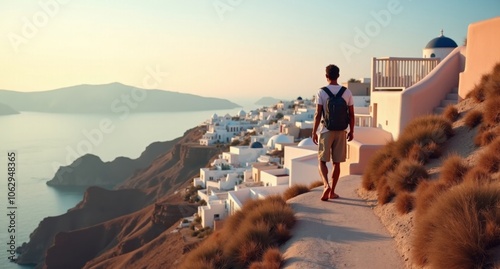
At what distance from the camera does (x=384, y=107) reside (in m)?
7.87

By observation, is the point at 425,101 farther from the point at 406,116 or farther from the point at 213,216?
the point at 213,216

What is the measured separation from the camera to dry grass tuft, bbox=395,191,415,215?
424 cm

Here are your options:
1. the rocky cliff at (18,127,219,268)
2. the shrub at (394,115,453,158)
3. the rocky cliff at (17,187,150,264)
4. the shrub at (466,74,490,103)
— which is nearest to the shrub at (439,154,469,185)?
the shrub at (394,115,453,158)

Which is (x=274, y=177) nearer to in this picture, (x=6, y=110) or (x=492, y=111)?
(x=492, y=111)

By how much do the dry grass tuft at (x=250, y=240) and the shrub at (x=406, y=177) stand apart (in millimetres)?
1170

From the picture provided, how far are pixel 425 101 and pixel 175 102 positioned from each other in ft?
557

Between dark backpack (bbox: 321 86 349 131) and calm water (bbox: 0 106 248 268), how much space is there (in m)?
15.7

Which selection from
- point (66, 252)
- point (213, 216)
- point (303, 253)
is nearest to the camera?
point (303, 253)

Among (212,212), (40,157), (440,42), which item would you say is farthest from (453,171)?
(40,157)

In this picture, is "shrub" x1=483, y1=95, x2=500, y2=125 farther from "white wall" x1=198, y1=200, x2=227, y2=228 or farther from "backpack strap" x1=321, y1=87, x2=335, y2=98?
"white wall" x1=198, y1=200, x2=227, y2=228

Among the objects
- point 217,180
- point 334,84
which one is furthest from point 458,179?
point 217,180

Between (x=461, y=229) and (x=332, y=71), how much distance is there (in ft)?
7.86

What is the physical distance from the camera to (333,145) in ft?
16.2

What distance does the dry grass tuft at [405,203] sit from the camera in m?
4.24
